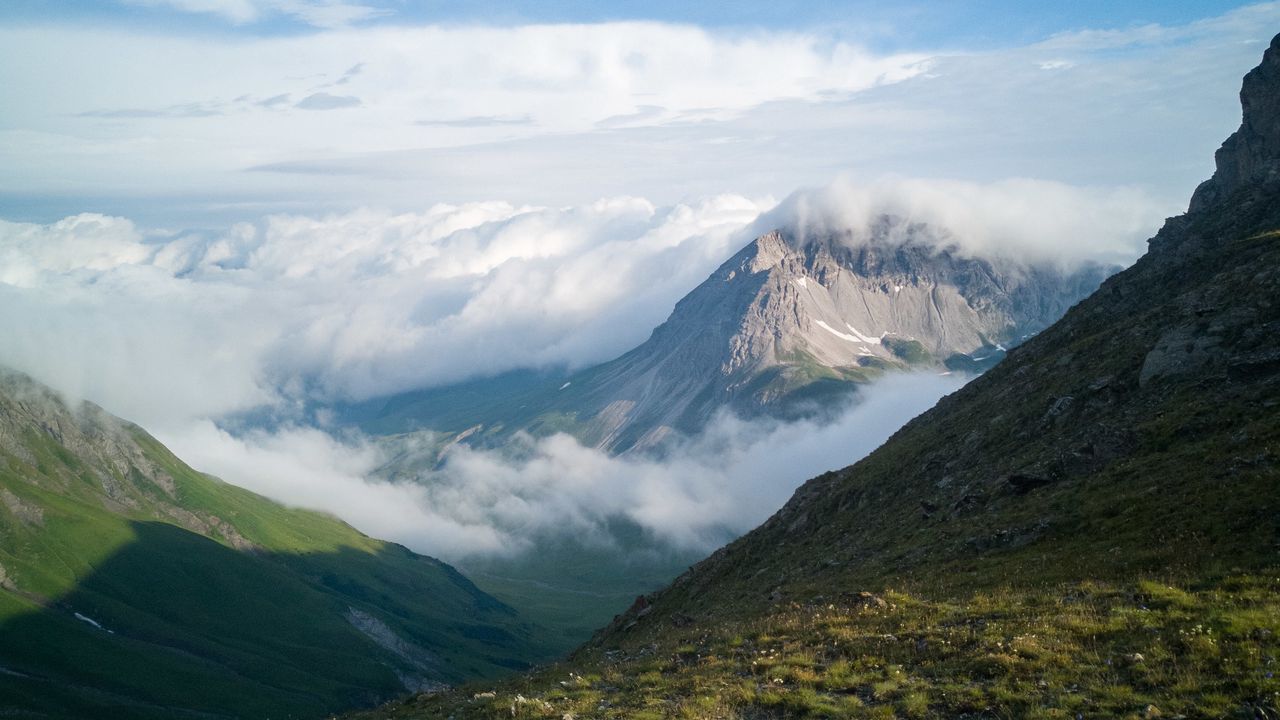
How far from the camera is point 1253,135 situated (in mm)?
142625

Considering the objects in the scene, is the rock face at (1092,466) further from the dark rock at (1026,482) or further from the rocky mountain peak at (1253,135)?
the rocky mountain peak at (1253,135)

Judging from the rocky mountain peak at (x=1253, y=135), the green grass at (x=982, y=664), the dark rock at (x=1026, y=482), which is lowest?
the green grass at (x=982, y=664)

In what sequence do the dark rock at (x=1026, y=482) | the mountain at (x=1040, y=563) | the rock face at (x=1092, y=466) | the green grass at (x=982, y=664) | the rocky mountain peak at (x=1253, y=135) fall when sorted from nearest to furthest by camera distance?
the green grass at (x=982, y=664) → the mountain at (x=1040, y=563) → the rock face at (x=1092, y=466) → the dark rock at (x=1026, y=482) → the rocky mountain peak at (x=1253, y=135)

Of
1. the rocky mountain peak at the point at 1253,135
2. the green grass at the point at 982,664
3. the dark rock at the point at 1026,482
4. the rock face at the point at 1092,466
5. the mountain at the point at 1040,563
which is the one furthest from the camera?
the rocky mountain peak at the point at 1253,135

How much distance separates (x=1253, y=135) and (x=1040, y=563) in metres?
148

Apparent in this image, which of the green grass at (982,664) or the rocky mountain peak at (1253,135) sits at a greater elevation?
the rocky mountain peak at (1253,135)

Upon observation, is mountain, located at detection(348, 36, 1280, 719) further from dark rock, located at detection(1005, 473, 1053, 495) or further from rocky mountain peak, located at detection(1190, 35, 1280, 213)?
rocky mountain peak, located at detection(1190, 35, 1280, 213)

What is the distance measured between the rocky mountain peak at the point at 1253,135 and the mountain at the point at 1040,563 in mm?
Answer: 61766

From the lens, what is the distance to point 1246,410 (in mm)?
46938

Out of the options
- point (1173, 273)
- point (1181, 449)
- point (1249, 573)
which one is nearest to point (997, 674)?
point (1249, 573)

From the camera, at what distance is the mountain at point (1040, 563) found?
24.0 metres

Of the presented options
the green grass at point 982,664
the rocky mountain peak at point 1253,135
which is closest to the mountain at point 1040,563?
the green grass at point 982,664

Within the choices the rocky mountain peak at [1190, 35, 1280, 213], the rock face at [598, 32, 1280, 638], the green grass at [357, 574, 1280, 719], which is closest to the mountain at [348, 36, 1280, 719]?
the green grass at [357, 574, 1280, 719]

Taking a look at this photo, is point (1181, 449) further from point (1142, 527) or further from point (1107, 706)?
point (1107, 706)
